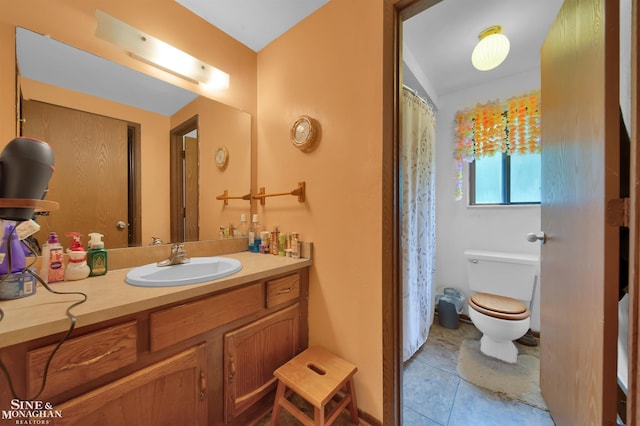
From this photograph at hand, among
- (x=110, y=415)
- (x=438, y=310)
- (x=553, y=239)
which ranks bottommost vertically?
(x=438, y=310)

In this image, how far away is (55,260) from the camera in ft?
2.98

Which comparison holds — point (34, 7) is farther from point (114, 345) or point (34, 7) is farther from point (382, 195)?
point (382, 195)

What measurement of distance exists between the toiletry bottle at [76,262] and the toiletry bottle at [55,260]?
0.07 feet

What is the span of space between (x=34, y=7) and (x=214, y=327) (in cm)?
155

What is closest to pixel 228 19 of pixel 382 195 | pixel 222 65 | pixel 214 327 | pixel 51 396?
pixel 222 65

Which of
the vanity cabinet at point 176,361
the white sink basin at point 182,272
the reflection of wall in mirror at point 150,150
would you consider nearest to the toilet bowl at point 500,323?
the vanity cabinet at point 176,361

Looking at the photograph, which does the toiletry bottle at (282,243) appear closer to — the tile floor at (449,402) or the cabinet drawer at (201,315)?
the cabinet drawer at (201,315)

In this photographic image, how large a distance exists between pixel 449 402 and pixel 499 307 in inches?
29.6

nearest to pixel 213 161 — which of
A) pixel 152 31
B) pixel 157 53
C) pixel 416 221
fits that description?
pixel 157 53

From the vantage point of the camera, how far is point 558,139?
105cm

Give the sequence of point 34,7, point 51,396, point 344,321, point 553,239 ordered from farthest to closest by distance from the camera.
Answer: point 344,321 → point 553,239 → point 34,7 → point 51,396

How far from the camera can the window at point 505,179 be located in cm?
205

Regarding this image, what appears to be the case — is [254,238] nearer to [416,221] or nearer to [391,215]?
[391,215]

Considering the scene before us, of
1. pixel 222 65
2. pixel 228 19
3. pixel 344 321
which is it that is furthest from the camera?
pixel 222 65
